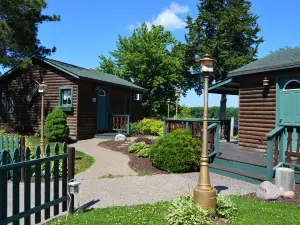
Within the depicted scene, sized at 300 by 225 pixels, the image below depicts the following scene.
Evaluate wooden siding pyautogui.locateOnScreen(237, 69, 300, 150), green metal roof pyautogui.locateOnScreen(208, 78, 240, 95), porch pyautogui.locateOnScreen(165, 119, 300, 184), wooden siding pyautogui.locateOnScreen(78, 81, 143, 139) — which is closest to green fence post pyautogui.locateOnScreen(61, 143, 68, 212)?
porch pyautogui.locateOnScreen(165, 119, 300, 184)

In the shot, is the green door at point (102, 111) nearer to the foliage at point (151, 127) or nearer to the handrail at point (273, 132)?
the foliage at point (151, 127)

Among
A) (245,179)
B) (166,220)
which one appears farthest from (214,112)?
(166,220)

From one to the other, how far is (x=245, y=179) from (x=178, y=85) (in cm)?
2647

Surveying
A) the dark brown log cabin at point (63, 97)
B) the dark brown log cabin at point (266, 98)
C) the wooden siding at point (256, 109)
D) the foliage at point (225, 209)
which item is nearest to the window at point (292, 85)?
the dark brown log cabin at point (266, 98)

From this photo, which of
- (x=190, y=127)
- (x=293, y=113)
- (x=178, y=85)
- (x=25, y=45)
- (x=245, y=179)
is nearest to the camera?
(x=245, y=179)

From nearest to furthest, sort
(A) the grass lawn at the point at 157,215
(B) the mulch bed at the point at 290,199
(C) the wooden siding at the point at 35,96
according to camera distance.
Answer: (A) the grass lawn at the point at 157,215 → (B) the mulch bed at the point at 290,199 → (C) the wooden siding at the point at 35,96

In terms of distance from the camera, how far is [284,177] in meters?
6.27

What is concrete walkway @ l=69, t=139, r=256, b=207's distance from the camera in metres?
6.09

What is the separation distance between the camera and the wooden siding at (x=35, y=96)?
16188 millimetres

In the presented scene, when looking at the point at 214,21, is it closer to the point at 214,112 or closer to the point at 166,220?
the point at 214,112

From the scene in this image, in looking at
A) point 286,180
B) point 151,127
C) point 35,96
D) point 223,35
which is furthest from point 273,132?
point 223,35

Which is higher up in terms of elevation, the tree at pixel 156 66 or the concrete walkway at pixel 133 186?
the tree at pixel 156 66

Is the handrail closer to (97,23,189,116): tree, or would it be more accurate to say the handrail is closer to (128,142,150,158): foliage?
(128,142,150,158): foliage

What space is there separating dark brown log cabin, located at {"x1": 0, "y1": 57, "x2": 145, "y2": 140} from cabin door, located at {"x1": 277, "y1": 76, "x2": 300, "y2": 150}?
31.2 ft
